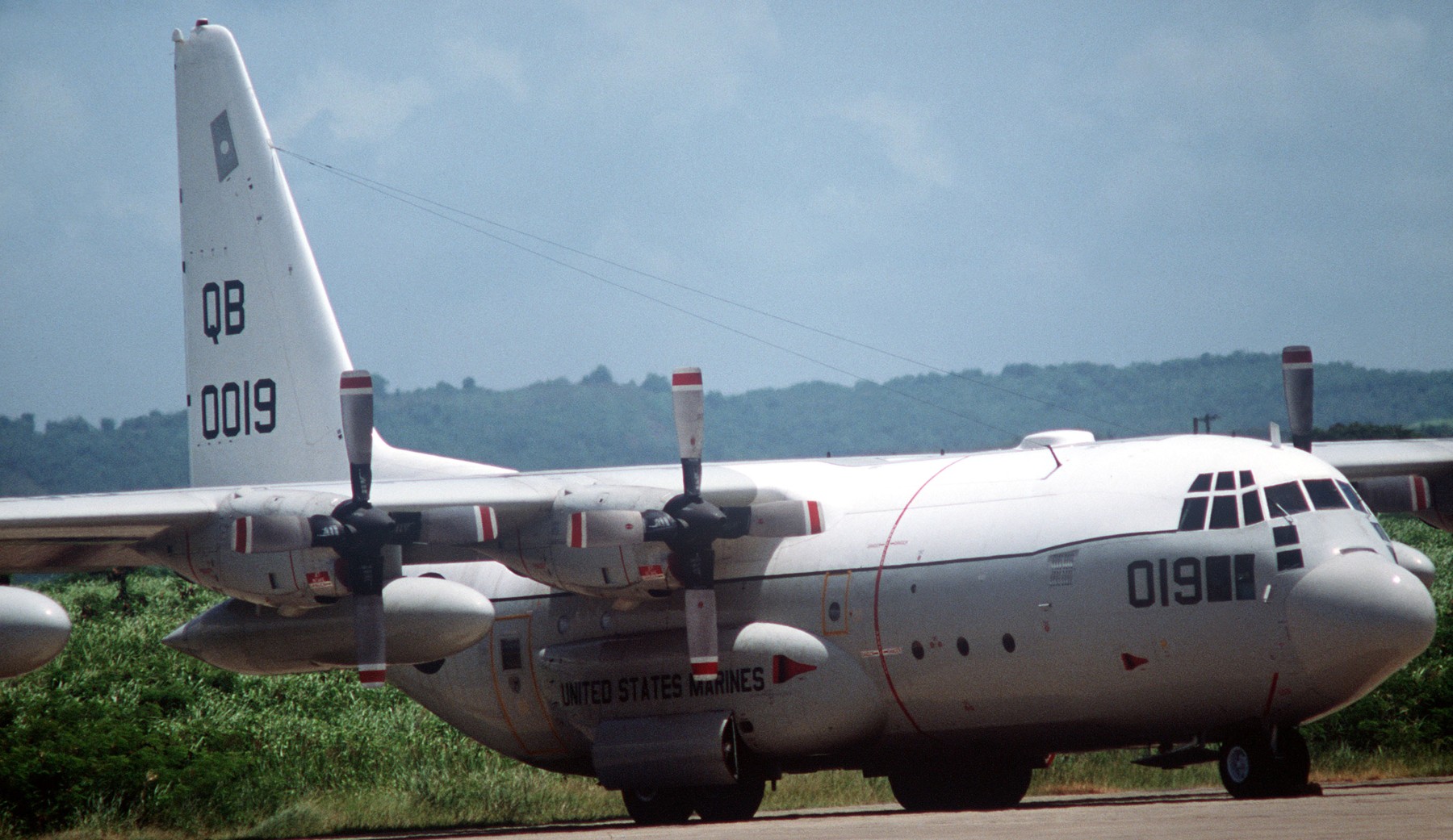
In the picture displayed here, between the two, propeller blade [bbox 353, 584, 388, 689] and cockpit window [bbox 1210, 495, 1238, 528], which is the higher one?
cockpit window [bbox 1210, 495, 1238, 528]

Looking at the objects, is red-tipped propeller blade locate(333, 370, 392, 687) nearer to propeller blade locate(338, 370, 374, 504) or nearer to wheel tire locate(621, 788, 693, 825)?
propeller blade locate(338, 370, 374, 504)

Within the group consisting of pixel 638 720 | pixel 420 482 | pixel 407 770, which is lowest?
pixel 407 770

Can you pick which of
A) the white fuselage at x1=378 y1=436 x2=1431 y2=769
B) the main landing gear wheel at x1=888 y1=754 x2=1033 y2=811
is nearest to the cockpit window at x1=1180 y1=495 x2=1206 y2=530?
the white fuselage at x1=378 y1=436 x2=1431 y2=769

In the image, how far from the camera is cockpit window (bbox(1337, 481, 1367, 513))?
15.1 m

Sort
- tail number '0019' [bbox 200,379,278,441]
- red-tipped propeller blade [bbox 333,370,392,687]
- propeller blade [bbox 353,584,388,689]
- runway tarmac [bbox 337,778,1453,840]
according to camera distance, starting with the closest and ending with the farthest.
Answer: runway tarmac [bbox 337,778,1453,840] < red-tipped propeller blade [bbox 333,370,392,687] < propeller blade [bbox 353,584,388,689] < tail number '0019' [bbox 200,379,278,441]

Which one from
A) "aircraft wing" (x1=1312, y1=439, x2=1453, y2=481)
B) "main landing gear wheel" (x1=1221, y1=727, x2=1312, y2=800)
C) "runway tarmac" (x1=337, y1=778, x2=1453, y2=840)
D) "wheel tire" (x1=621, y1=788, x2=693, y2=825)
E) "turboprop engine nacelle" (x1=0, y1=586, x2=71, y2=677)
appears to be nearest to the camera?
"runway tarmac" (x1=337, y1=778, x2=1453, y2=840)

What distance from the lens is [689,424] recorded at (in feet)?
55.6

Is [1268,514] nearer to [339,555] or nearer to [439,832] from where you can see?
[339,555]

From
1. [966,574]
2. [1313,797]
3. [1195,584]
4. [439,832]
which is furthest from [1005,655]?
[439,832]

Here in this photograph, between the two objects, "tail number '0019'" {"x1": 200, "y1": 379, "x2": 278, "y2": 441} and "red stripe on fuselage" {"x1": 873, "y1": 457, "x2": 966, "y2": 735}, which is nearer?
"red stripe on fuselage" {"x1": 873, "y1": 457, "x2": 966, "y2": 735}

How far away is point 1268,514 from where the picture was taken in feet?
48.6

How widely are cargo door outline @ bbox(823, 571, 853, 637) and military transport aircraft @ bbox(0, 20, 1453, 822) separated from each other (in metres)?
0.04

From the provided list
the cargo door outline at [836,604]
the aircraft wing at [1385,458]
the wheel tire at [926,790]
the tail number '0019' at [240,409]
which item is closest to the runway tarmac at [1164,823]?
the wheel tire at [926,790]

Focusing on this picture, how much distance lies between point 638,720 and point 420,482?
3.34m
